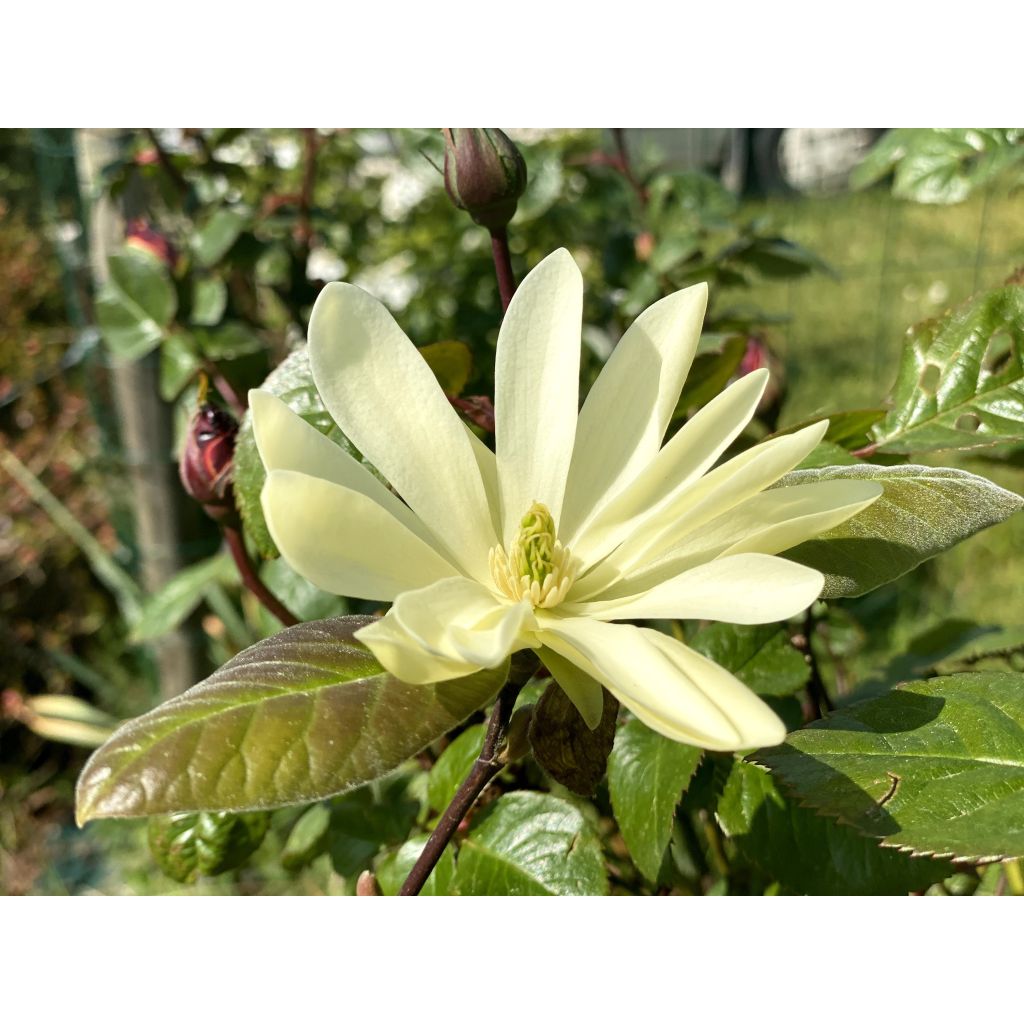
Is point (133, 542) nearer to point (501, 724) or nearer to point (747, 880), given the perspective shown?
point (747, 880)

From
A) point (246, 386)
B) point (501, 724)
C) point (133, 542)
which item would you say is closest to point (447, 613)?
point (501, 724)

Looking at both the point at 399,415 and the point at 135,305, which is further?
the point at 135,305

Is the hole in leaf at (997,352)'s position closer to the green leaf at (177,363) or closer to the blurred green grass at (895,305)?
the green leaf at (177,363)

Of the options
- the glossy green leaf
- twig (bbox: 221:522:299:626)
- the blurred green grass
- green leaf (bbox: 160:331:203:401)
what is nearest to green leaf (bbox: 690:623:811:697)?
twig (bbox: 221:522:299:626)

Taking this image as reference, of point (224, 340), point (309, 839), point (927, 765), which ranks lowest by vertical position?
point (309, 839)

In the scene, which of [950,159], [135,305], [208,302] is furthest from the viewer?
[208,302]

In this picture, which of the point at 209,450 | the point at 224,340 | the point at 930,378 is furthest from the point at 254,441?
the point at 224,340

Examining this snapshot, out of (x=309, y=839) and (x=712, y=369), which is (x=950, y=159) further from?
(x=309, y=839)
